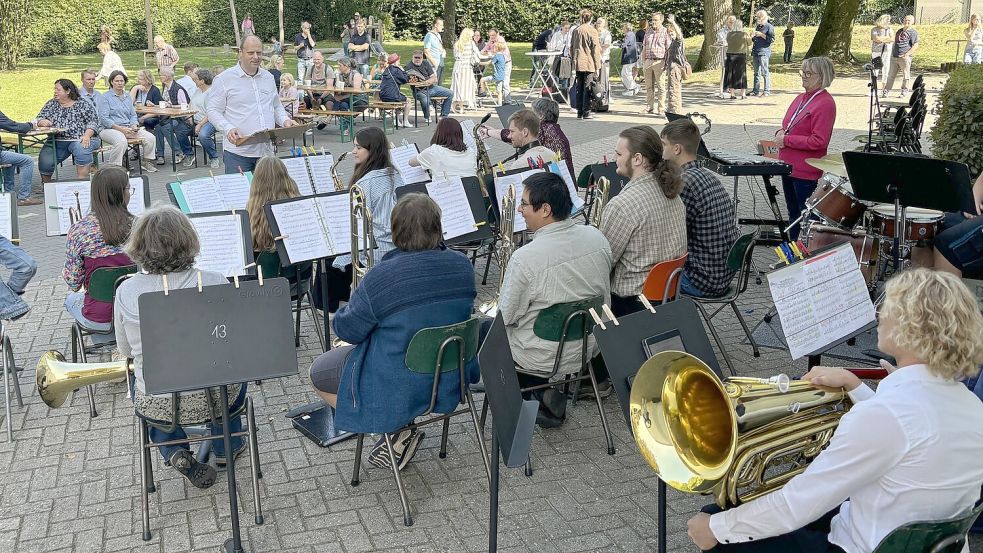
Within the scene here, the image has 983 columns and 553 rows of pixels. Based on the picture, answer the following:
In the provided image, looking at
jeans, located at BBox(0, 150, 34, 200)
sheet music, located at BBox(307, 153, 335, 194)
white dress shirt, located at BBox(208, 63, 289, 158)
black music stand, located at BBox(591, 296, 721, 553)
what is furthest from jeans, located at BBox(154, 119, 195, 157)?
black music stand, located at BBox(591, 296, 721, 553)

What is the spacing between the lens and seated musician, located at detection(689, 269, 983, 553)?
7.66ft

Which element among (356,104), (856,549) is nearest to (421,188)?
(856,549)

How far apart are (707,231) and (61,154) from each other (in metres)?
9.23

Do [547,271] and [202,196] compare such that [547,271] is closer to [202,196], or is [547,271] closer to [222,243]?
[222,243]

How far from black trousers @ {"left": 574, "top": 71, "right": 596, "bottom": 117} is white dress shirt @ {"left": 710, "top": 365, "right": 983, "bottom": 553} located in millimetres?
14439

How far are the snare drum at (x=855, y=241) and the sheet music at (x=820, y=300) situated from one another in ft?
7.93

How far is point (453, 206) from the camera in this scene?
5930 millimetres

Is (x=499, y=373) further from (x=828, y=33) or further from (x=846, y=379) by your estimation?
(x=828, y=33)

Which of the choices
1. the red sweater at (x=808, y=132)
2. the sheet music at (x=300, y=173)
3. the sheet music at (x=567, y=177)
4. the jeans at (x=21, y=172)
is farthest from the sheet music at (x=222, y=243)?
the jeans at (x=21, y=172)

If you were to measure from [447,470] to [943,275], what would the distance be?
2.66 meters

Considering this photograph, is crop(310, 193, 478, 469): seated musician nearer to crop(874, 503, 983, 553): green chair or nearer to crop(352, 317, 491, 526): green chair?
crop(352, 317, 491, 526): green chair

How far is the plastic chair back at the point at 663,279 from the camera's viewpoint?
486cm

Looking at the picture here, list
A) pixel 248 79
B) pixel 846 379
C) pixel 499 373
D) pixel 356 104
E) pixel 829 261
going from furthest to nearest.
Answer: pixel 356 104, pixel 248 79, pixel 829 261, pixel 499 373, pixel 846 379

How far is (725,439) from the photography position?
2719mm
